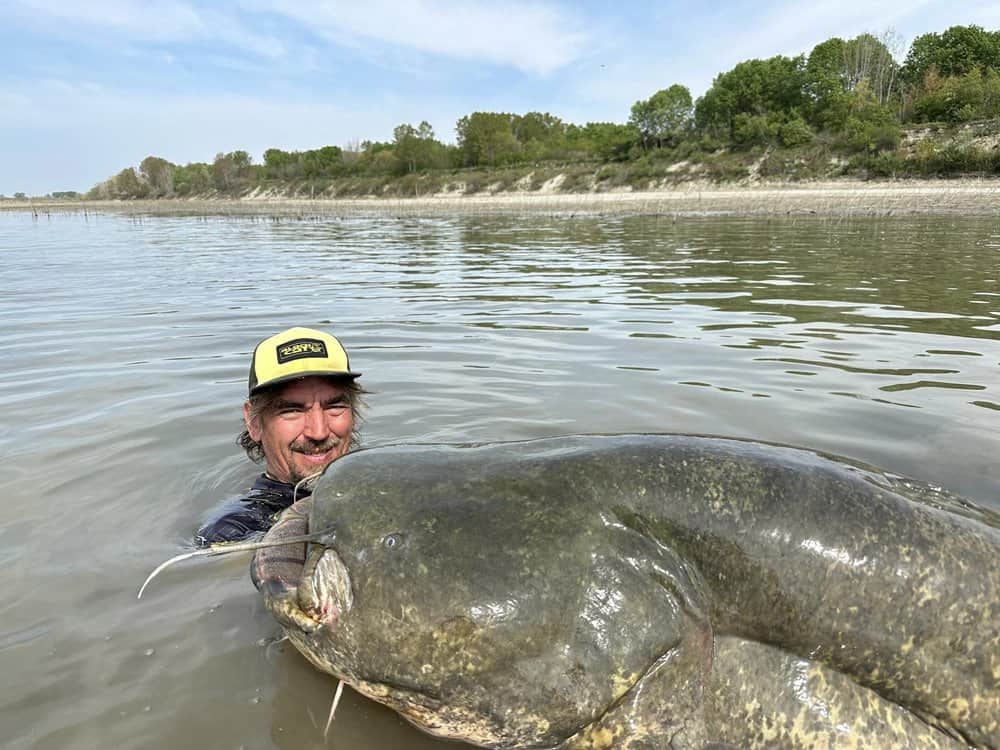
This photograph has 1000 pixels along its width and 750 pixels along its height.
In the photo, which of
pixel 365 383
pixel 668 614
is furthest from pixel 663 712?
pixel 365 383

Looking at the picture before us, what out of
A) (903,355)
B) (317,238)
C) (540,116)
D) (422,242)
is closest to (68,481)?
(903,355)

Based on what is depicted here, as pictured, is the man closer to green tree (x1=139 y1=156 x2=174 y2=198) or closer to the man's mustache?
the man's mustache

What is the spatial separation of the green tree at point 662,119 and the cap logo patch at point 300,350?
62.2 m

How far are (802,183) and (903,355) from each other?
40010 millimetres

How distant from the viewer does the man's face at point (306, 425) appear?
3.49 m

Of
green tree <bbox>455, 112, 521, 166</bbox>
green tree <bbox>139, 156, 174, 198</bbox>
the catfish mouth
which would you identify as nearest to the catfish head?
the catfish mouth

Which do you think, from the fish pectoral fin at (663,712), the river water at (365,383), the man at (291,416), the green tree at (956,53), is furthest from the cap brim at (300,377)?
the green tree at (956,53)

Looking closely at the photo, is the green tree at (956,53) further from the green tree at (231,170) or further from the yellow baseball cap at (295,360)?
the green tree at (231,170)

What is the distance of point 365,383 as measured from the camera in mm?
6293

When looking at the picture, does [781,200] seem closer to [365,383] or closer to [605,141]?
[365,383]

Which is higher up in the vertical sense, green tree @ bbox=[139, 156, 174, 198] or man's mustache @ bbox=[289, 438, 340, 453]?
green tree @ bbox=[139, 156, 174, 198]

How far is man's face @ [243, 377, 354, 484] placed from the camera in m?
3.49

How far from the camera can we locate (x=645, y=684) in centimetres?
178

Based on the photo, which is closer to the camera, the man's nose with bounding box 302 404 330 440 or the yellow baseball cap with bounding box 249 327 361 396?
the yellow baseball cap with bounding box 249 327 361 396
